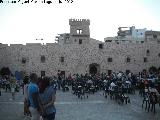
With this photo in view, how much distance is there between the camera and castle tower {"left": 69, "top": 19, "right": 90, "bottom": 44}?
→ 49.4m

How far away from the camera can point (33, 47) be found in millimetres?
42938

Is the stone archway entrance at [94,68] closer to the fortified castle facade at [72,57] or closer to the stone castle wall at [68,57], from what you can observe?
the fortified castle facade at [72,57]

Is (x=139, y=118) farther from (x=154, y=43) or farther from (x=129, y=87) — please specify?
(x=154, y=43)

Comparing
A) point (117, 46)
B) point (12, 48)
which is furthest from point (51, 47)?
point (117, 46)

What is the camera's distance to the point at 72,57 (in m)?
42.8

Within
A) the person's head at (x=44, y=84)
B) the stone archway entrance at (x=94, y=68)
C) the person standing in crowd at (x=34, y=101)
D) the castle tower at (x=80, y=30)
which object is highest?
the castle tower at (x=80, y=30)

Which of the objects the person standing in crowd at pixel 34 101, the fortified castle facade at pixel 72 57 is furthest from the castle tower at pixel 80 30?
the person standing in crowd at pixel 34 101

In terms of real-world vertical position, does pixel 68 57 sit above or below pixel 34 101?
above

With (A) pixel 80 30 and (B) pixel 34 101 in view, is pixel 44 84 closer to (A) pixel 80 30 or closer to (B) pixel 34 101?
(B) pixel 34 101

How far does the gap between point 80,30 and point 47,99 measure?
43703 millimetres

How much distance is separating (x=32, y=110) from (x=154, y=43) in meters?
38.8

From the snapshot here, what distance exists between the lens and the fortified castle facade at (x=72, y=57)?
140 ft

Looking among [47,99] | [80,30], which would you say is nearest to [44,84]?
[47,99]

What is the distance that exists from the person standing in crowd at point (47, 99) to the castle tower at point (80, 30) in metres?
42.3
